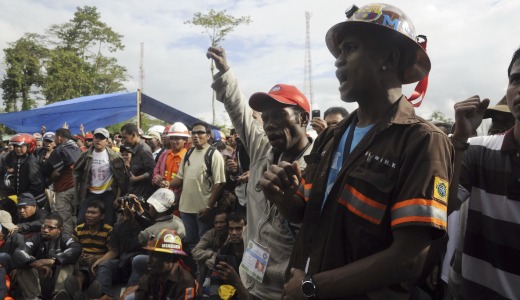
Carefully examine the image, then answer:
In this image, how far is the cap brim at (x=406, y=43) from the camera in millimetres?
1503

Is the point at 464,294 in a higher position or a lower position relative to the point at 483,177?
lower

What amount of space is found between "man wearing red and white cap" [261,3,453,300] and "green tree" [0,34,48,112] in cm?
3239

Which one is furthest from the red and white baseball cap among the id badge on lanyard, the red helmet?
the red helmet

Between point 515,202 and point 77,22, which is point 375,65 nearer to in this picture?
point 515,202

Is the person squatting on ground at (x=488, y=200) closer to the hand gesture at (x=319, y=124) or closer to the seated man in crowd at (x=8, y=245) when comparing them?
the hand gesture at (x=319, y=124)

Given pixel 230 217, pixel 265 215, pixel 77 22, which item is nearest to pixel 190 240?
pixel 230 217

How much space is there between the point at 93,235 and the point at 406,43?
5.45 metres

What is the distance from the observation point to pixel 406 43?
1.53 m

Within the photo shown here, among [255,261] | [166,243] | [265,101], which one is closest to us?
[255,261]

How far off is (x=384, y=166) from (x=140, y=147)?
20.4 feet

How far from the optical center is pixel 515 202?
1.73 m

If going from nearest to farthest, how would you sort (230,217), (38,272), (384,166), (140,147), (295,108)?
(384,166)
(295,108)
(230,217)
(38,272)
(140,147)

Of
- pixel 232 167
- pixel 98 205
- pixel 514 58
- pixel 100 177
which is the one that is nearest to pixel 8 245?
pixel 98 205

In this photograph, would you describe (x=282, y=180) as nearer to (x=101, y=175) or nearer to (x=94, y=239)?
(x=94, y=239)
